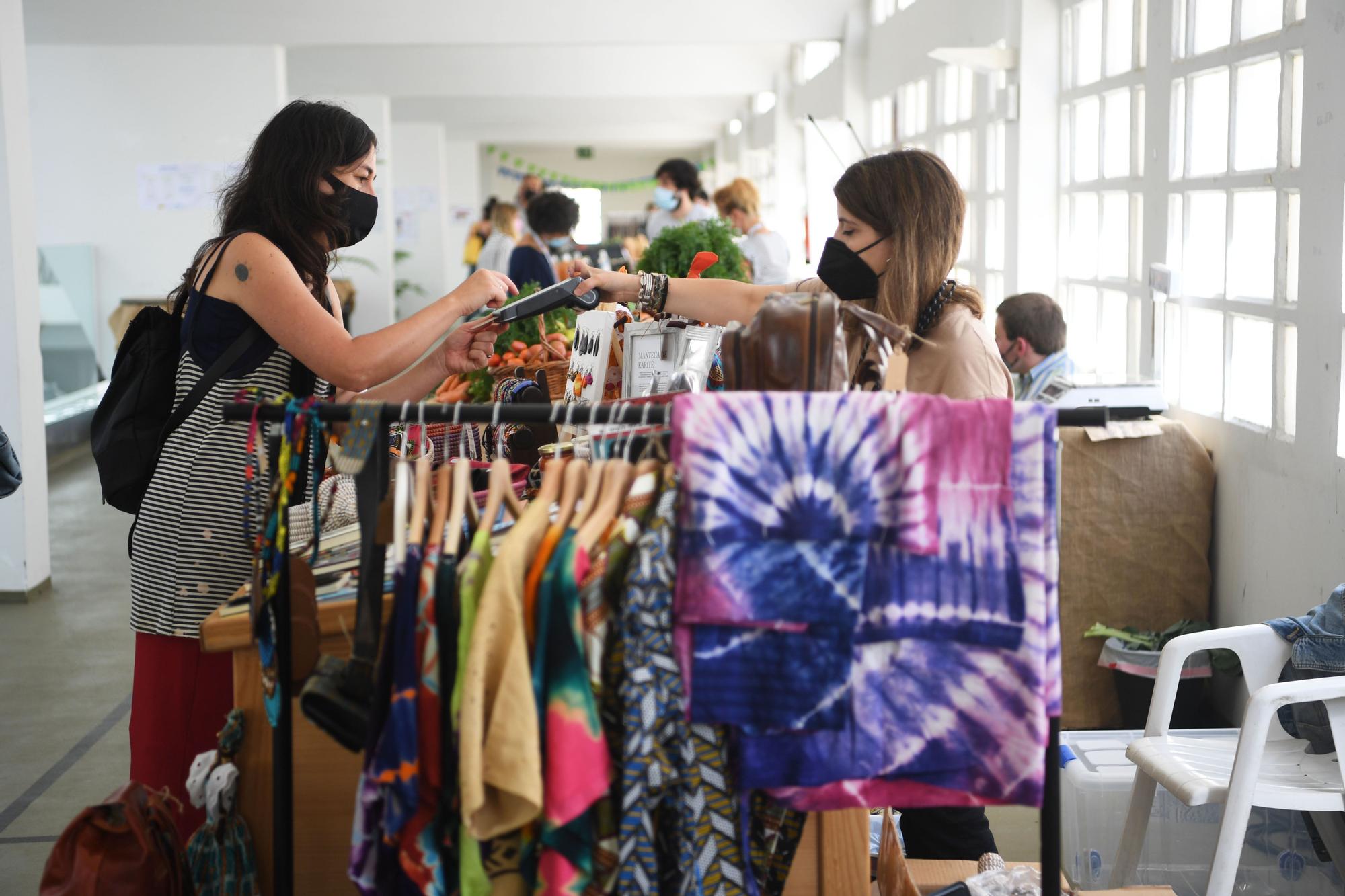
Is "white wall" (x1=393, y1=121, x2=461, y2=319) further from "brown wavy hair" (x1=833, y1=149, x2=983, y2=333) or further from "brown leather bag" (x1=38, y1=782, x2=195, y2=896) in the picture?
"brown leather bag" (x1=38, y1=782, x2=195, y2=896)

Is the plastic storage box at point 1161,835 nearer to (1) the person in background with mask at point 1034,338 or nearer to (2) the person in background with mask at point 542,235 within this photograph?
(1) the person in background with mask at point 1034,338

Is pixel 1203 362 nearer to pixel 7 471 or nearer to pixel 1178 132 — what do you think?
pixel 1178 132

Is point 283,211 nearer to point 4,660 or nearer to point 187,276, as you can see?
point 187,276

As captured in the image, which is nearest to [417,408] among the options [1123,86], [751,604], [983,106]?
[751,604]

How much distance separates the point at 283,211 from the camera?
82.7 inches

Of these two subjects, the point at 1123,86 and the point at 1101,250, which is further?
the point at 1101,250

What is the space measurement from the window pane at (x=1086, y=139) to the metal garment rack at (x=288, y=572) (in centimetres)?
330

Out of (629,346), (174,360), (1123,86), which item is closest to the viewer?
(174,360)

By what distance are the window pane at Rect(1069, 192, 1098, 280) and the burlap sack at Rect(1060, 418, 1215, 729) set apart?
115 centimetres

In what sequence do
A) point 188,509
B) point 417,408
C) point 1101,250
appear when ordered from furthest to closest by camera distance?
point 1101,250 → point 188,509 → point 417,408

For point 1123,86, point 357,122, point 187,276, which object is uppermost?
point 1123,86

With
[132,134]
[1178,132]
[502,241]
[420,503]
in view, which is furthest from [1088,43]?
[132,134]

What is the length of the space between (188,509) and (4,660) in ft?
10.3

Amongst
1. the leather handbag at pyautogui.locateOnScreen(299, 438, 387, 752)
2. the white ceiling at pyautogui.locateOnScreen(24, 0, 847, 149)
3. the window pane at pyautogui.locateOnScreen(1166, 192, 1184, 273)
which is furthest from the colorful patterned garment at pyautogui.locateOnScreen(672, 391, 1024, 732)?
the white ceiling at pyautogui.locateOnScreen(24, 0, 847, 149)
